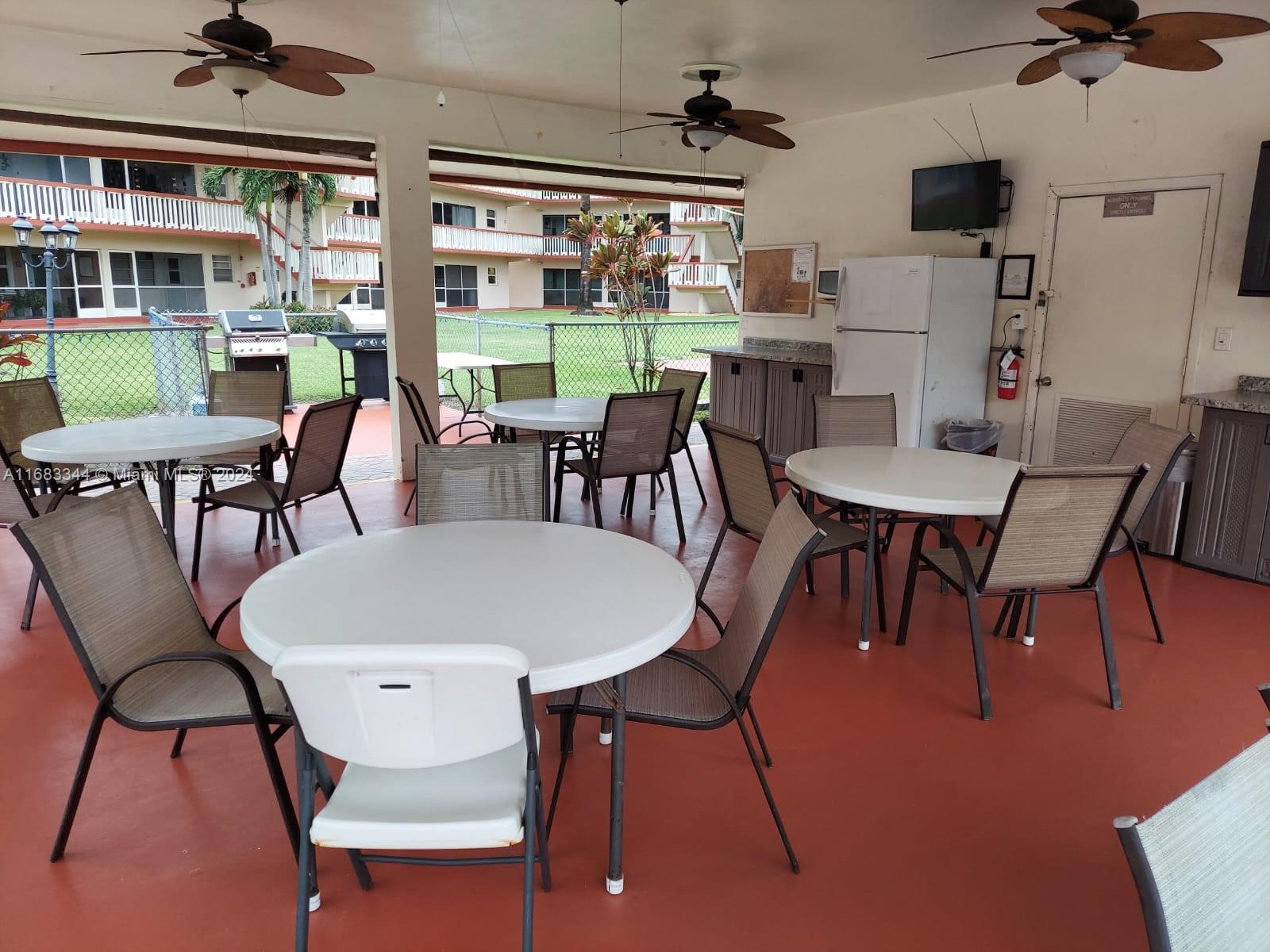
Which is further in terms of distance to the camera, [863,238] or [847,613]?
[863,238]

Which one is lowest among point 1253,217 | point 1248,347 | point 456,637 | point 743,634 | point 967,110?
point 743,634

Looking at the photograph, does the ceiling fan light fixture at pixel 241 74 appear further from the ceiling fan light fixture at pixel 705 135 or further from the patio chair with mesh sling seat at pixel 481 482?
the ceiling fan light fixture at pixel 705 135

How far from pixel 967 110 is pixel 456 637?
5.44 metres

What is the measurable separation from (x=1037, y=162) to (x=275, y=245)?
16870 mm

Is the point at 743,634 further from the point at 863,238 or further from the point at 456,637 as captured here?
the point at 863,238

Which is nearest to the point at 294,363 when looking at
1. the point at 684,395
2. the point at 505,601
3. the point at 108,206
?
the point at 108,206

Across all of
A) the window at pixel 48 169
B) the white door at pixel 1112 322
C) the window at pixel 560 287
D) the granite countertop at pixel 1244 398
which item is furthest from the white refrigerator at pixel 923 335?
the window at pixel 560 287

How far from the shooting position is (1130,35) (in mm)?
2977

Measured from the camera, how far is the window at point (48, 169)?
1512 cm

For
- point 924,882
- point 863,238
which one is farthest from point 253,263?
point 924,882

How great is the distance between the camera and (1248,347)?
4.34 m

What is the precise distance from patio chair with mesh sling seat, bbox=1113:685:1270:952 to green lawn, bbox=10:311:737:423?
23.0 ft

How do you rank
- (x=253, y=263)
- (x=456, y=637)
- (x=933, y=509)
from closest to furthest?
(x=456, y=637) → (x=933, y=509) → (x=253, y=263)

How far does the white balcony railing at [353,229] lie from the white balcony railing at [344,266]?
290 millimetres
